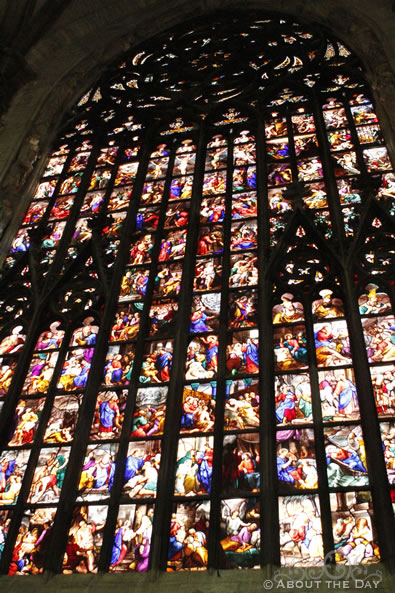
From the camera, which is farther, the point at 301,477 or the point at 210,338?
the point at 210,338

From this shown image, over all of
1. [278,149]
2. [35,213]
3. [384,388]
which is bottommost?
[384,388]

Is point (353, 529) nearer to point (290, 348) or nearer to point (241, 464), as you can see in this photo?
point (241, 464)

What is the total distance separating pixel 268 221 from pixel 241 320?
1.69 metres

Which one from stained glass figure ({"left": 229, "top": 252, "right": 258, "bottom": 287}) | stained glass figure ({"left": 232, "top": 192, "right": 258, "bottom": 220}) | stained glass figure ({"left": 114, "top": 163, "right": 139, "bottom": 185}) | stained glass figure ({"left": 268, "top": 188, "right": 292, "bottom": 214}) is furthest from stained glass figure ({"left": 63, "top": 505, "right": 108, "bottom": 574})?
stained glass figure ({"left": 114, "top": 163, "right": 139, "bottom": 185})

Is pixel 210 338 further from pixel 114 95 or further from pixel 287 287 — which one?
pixel 114 95

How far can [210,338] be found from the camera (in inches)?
269

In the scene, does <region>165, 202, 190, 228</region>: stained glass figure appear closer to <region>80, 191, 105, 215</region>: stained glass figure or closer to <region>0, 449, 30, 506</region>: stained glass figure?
<region>80, 191, 105, 215</region>: stained glass figure

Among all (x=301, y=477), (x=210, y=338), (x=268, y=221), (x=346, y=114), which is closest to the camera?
(x=301, y=477)

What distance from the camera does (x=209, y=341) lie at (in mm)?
6797

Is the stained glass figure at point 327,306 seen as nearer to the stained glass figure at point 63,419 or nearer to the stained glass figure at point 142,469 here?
the stained glass figure at point 142,469

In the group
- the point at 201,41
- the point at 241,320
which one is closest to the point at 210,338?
the point at 241,320

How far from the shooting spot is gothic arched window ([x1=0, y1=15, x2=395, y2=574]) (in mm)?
5410

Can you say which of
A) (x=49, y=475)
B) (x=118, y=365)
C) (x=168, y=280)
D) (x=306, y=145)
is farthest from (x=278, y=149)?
(x=49, y=475)

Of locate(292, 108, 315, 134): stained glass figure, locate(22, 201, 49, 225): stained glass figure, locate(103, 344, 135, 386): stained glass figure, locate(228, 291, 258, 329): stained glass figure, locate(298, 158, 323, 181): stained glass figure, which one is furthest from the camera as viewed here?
locate(292, 108, 315, 134): stained glass figure
